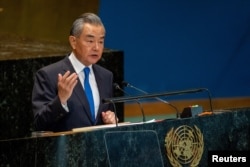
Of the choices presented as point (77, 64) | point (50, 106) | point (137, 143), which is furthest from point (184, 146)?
point (77, 64)

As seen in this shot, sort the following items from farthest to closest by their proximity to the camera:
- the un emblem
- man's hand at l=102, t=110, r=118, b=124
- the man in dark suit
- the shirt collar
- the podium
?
the shirt collar → man's hand at l=102, t=110, r=118, b=124 → the man in dark suit → the un emblem → the podium

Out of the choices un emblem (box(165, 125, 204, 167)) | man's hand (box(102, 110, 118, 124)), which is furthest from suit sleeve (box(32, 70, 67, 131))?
un emblem (box(165, 125, 204, 167))

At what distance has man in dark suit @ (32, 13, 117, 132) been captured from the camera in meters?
3.56

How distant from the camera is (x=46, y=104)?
371cm

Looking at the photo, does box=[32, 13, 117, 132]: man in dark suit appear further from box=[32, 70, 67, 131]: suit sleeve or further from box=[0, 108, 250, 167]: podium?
box=[0, 108, 250, 167]: podium

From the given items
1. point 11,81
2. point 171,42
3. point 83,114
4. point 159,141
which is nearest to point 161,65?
point 171,42

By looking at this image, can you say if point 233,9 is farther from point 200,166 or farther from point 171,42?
point 200,166

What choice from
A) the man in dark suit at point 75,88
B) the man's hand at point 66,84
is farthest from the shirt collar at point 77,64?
the man's hand at point 66,84

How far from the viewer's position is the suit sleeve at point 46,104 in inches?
140

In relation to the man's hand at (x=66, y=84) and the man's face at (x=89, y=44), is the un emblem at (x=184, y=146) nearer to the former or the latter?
the man's hand at (x=66, y=84)

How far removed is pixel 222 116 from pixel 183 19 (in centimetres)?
315

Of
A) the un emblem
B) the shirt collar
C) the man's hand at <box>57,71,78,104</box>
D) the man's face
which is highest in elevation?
the man's face

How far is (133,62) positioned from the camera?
21.4ft

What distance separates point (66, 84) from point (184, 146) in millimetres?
657
